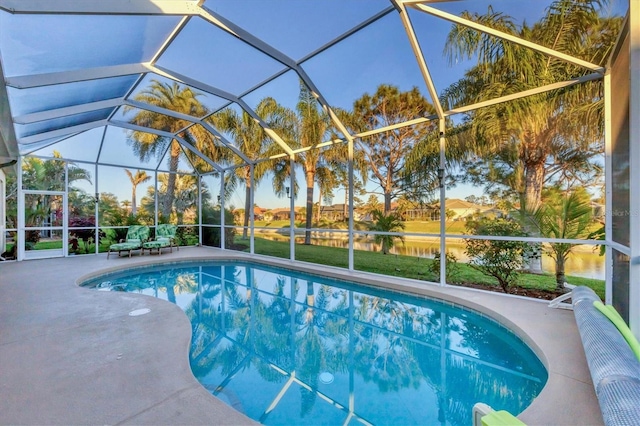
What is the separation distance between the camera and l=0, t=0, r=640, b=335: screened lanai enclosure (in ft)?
12.9

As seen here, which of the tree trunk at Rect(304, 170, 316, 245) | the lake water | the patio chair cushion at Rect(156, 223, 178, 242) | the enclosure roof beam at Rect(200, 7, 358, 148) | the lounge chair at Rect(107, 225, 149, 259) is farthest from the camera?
the tree trunk at Rect(304, 170, 316, 245)

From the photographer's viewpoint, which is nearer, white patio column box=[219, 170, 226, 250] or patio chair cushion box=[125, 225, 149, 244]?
patio chair cushion box=[125, 225, 149, 244]

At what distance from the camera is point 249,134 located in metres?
10.6

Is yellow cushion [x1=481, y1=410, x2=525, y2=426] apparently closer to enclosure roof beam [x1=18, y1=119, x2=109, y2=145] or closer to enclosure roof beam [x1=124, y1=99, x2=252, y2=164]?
enclosure roof beam [x1=124, y1=99, x2=252, y2=164]

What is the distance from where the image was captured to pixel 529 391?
292 centimetres

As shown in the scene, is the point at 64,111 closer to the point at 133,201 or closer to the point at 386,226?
the point at 133,201

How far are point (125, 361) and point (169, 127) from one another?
8.83 metres

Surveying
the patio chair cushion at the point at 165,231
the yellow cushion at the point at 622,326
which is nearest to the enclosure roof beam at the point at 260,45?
the yellow cushion at the point at 622,326

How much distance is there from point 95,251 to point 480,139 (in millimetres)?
12576

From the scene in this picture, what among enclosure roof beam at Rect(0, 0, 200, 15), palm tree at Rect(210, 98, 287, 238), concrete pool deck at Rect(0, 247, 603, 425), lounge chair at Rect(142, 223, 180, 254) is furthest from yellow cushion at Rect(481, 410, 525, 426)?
lounge chair at Rect(142, 223, 180, 254)

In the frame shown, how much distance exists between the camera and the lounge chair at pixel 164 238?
10.4 metres

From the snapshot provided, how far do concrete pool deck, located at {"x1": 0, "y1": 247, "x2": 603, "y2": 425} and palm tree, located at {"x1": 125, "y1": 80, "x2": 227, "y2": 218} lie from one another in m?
5.60

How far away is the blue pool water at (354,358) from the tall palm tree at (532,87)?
3.45 meters

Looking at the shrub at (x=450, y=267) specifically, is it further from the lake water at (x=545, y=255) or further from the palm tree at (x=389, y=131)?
the palm tree at (x=389, y=131)
